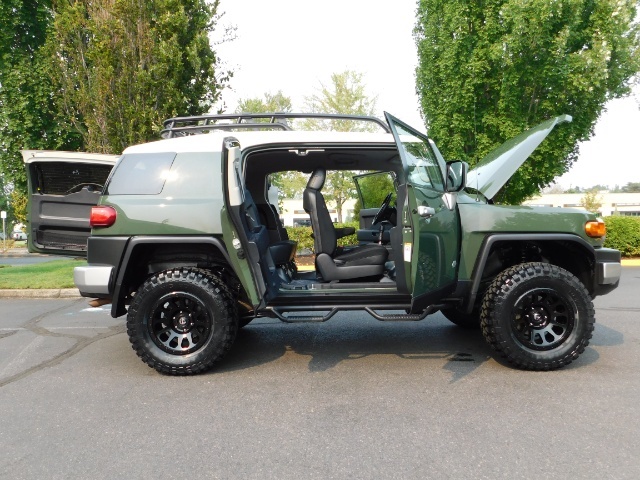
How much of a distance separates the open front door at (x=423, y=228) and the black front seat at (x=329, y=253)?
61 centimetres

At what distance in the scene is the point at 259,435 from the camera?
3.06m

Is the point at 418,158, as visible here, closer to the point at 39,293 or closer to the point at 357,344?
the point at 357,344

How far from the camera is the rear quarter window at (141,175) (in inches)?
170

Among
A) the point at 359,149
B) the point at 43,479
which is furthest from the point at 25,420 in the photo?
the point at 359,149

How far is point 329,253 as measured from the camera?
193 inches

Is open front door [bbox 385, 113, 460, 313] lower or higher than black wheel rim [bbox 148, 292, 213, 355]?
higher

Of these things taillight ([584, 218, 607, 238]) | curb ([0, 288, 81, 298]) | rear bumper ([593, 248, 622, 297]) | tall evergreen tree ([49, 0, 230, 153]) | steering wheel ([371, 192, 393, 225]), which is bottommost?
curb ([0, 288, 81, 298])

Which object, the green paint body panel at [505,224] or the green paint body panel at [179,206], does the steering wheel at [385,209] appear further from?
the green paint body panel at [179,206]

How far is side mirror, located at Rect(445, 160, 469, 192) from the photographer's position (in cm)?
431

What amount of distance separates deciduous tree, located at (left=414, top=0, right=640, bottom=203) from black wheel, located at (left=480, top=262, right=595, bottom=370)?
10.4 m

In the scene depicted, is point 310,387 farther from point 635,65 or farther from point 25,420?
point 635,65

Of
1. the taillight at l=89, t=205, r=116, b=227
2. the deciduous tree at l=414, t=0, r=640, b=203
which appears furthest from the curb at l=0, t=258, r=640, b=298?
the deciduous tree at l=414, t=0, r=640, b=203

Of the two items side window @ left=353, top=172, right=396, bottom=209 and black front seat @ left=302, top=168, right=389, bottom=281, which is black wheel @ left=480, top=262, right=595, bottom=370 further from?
side window @ left=353, top=172, right=396, bottom=209

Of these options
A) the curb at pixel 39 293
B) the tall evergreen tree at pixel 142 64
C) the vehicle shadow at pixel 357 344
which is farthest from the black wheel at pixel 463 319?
the tall evergreen tree at pixel 142 64
